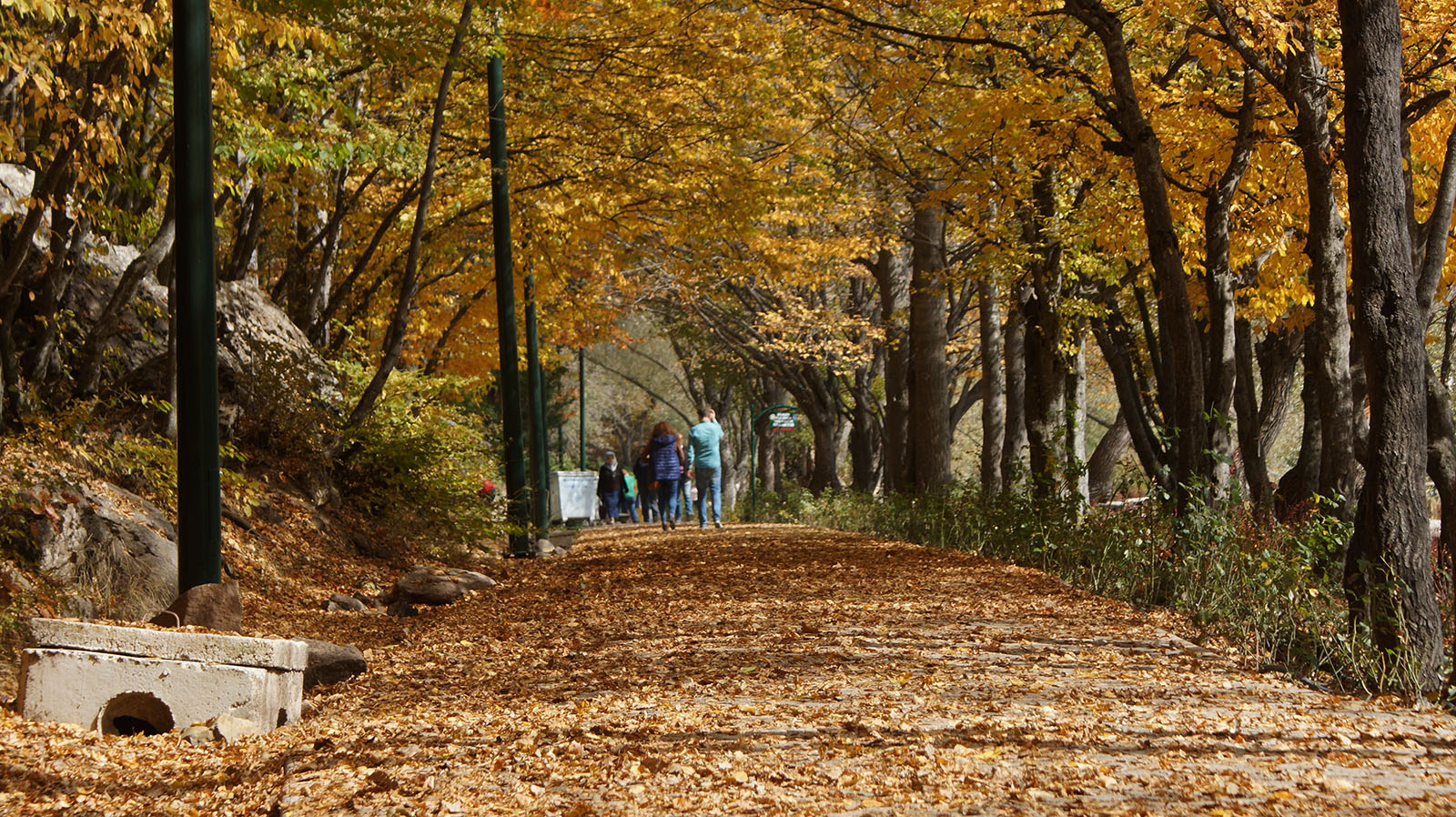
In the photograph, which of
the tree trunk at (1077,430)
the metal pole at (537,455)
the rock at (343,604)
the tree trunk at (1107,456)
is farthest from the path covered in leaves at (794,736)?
the tree trunk at (1107,456)

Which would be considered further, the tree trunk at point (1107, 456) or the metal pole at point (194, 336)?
the tree trunk at point (1107, 456)

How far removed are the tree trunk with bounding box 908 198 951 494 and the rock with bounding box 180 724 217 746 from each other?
12997mm

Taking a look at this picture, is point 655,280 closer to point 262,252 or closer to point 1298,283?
point 262,252

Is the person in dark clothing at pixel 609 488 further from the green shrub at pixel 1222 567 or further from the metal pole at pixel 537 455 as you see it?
the green shrub at pixel 1222 567

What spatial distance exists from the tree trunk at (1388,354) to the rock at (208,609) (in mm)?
5165

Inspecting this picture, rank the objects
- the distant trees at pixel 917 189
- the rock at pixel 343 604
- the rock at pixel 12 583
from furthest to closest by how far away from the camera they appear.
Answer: the rock at pixel 343 604, the distant trees at pixel 917 189, the rock at pixel 12 583

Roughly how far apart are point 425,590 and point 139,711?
4.60 metres

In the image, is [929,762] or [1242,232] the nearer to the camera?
[929,762]

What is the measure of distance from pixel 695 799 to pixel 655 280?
23815 millimetres

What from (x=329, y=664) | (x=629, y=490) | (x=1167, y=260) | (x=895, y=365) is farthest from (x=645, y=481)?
(x=329, y=664)

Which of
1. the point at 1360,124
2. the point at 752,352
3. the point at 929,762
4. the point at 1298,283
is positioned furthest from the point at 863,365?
the point at 929,762

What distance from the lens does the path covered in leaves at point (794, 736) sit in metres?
3.97

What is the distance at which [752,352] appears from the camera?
29.9 meters

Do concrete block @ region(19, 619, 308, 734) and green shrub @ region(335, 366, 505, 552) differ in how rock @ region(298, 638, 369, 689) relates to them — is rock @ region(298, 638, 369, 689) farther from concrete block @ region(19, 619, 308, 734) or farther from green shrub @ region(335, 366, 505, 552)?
green shrub @ region(335, 366, 505, 552)
